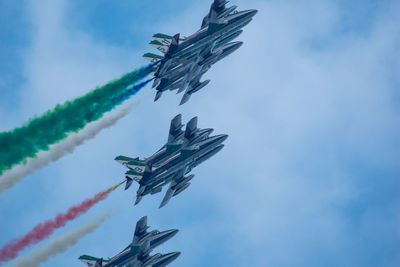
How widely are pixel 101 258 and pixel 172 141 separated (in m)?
19.3

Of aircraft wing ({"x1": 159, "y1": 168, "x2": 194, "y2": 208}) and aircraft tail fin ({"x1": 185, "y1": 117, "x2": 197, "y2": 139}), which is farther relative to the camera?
aircraft wing ({"x1": 159, "y1": 168, "x2": 194, "y2": 208})

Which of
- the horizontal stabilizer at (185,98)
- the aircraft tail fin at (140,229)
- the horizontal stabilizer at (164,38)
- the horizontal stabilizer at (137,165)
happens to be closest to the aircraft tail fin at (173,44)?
Result: the horizontal stabilizer at (185,98)

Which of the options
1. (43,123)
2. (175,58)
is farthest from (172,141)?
(43,123)

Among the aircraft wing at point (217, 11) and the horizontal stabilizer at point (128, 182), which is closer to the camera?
the aircraft wing at point (217, 11)

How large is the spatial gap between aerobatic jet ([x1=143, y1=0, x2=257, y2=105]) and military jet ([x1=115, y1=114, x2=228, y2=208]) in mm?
5568

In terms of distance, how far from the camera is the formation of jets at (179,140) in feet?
340

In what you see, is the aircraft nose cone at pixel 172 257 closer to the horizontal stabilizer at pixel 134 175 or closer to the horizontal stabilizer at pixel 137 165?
the horizontal stabilizer at pixel 134 175

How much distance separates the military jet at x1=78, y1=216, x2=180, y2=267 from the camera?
4139 inches

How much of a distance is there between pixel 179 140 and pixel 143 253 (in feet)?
54.1

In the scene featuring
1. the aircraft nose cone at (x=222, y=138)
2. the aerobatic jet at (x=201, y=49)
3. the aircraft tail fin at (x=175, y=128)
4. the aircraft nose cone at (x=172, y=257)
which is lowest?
the aircraft nose cone at (x=172, y=257)

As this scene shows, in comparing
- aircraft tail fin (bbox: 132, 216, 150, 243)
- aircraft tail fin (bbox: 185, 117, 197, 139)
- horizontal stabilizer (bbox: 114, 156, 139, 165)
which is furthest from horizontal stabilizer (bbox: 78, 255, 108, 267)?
aircraft tail fin (bbox: 185, 117, 197, 139)

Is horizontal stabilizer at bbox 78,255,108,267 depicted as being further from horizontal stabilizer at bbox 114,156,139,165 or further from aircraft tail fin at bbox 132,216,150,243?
horizontal stabilizer at bbox 114,156,139,165

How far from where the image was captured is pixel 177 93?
107 metres

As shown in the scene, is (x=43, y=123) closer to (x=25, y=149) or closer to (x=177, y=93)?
(x=25, y=149)
